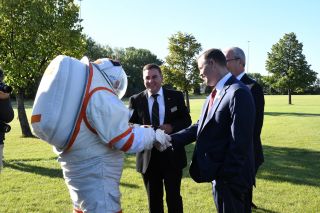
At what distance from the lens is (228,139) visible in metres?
3.65

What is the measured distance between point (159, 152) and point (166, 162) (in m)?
0.16

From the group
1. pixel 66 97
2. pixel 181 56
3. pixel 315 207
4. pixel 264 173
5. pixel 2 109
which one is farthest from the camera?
pixel 181 56

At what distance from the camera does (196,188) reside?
A: 839 centimetres

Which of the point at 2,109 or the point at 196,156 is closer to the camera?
the point at 196,156

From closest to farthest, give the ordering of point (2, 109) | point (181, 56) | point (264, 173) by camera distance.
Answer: point (2, 109), point (264, 173), point (181, 56)

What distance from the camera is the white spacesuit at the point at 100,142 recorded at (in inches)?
129

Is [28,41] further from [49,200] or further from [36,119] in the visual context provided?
[36,119]

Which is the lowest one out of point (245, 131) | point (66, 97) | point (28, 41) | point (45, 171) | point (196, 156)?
point (45, 171)

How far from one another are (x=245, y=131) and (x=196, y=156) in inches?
25.0

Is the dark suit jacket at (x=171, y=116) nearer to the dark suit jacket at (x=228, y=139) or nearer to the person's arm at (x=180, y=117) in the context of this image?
the person's arm at (x=180, y=117)

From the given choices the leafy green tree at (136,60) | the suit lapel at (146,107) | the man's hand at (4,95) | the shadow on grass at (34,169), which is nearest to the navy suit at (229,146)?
the suit lapel at (146,107)

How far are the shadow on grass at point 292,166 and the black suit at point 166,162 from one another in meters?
4.48

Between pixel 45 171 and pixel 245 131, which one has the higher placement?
pixel 245 131

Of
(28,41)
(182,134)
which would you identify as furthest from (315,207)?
(28,41)
